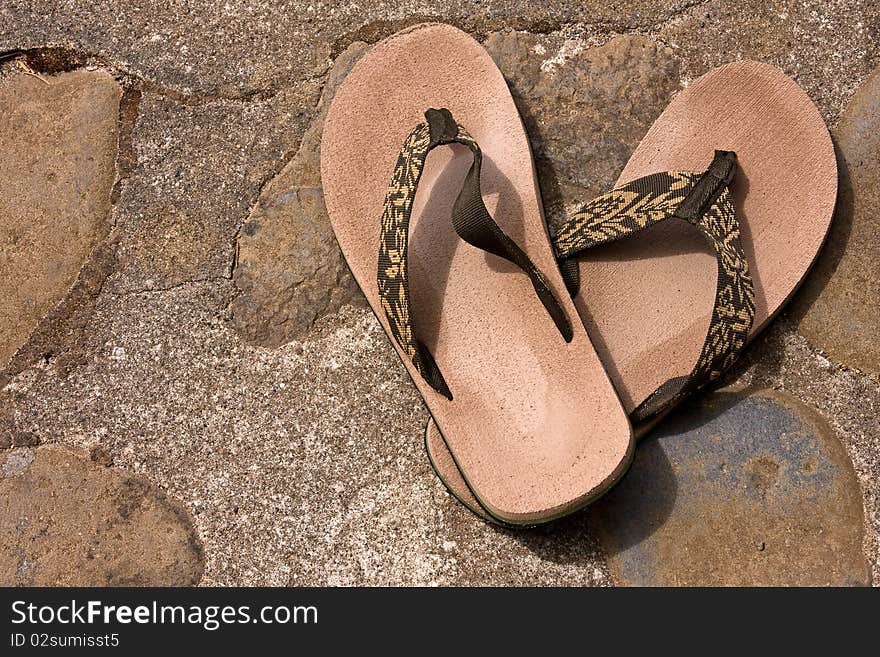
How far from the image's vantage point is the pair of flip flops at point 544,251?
1086mm

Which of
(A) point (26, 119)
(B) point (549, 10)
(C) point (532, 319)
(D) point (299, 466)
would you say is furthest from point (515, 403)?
(A) point (26, 119)

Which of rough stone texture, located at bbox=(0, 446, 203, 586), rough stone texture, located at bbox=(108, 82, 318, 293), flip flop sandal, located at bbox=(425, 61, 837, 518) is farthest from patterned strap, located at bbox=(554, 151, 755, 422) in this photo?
rough stone texture, located at bbox=(0, 446, 203, 586)

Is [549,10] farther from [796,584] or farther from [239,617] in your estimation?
[239,617]

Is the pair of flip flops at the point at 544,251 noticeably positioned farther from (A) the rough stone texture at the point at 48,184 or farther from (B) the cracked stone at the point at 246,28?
(A) the rough stone texture at the point at 48,184

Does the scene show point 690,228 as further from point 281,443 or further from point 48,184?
point 48,184

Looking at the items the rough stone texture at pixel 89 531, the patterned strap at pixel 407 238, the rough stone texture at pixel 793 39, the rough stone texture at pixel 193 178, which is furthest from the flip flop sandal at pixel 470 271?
the rough stone texture at pixel 89 531

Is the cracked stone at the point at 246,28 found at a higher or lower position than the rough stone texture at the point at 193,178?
higher

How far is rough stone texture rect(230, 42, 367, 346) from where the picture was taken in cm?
120

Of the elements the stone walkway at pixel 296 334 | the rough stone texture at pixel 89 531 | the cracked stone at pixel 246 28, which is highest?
the cracked stone at pixel 246 28

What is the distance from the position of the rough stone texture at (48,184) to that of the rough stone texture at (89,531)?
215 millimetres

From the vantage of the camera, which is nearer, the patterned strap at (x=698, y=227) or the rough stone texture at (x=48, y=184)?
the patterned strap at (x=698, y=227)

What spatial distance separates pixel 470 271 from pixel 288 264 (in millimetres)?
287

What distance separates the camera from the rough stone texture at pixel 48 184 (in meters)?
1.24

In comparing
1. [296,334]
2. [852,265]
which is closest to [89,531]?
[296,334]
